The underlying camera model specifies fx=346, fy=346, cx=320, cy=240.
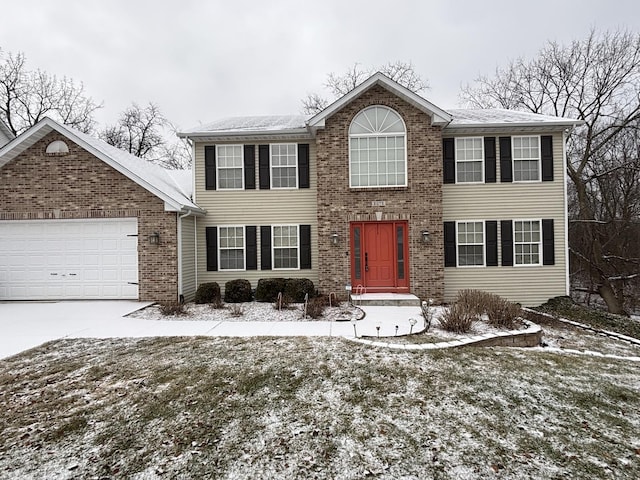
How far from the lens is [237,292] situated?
10547 mm

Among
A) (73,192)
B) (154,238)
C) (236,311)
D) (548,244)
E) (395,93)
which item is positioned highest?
(395,93)

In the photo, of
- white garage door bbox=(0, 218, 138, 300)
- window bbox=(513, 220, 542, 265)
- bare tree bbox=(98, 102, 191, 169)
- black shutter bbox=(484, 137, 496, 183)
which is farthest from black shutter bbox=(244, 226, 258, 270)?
bare tree bbox=(98, 102, 191, 169)

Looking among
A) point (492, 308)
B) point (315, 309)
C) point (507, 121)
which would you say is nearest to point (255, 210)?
point (315, 309)

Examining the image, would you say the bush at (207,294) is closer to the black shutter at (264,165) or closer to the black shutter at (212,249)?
the black shutter at (212,249)

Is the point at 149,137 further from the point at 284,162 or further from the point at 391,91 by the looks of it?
the point at 391,91

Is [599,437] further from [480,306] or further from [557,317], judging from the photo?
[557,317]

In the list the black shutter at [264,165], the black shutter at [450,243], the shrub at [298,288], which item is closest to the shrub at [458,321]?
the black shutter at [450,243]

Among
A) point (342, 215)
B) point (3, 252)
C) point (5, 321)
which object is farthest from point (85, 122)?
point (342, 215)

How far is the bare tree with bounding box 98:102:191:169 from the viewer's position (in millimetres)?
25844

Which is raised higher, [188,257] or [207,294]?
[188,257]

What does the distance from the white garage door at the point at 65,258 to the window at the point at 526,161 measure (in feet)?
39.9

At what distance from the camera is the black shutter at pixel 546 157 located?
1110 cm

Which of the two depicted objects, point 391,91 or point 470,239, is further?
point 470,239

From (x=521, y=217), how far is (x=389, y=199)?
439 centimetres
